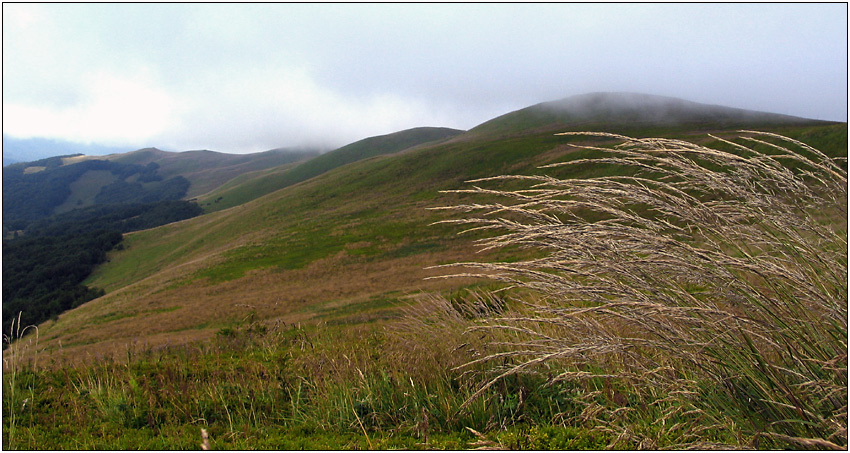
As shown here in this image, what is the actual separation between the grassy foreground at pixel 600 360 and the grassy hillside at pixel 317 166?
124 m

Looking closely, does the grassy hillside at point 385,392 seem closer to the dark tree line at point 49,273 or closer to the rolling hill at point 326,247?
the rolling hill at point 326,247

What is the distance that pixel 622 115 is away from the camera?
97.1 meters

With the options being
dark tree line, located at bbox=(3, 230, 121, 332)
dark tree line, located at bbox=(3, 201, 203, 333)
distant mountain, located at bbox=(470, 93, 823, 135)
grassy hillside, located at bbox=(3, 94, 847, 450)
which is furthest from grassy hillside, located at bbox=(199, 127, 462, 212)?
grassy hillside, located at bbox=(3, 94, 847, 450)

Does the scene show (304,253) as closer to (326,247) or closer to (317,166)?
(326,247)

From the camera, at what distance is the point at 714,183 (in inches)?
84.5

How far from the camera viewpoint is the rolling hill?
28141 millimetres

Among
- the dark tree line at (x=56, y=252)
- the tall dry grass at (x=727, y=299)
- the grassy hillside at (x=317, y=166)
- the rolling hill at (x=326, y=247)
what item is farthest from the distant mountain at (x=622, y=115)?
the dark tree line at (x=56, y=252)

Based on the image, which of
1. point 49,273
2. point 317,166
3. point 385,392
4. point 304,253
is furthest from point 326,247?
point 317,166

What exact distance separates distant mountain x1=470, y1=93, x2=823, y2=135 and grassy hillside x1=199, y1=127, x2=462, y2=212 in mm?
37381

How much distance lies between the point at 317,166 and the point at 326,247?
97.0m

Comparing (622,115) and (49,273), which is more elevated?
(622,115)

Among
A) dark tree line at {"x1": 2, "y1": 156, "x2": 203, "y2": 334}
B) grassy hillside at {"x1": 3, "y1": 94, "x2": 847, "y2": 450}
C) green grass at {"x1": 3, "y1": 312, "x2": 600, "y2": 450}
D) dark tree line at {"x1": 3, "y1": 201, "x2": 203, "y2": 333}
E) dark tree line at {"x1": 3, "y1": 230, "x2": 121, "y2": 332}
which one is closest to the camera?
grassy hillside at {"x1": 3, "y1": 94, "x2": 847, "y2": 450}

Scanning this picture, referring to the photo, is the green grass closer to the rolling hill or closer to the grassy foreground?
the grassy foreground

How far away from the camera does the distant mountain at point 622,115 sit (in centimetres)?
8220
